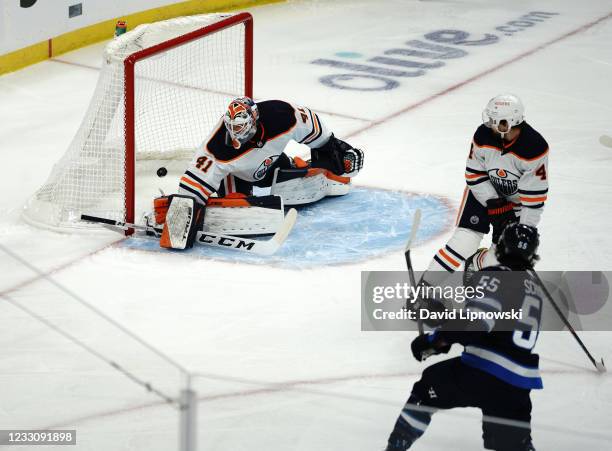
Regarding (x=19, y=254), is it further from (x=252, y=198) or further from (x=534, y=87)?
(x=534, y=87)

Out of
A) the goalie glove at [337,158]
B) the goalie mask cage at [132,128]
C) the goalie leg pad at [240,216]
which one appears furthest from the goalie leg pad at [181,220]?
the goalie glove at [337,158]

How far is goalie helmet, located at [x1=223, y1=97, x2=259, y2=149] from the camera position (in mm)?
4434

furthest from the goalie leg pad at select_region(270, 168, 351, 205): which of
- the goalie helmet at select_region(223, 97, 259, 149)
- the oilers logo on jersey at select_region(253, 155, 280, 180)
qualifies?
the goalie helmet at select_region(223, 97, 259, 149)

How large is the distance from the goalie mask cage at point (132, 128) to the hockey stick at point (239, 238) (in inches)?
3.2

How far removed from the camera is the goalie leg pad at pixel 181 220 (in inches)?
175

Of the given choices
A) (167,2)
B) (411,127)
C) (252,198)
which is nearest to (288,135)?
(252,198)

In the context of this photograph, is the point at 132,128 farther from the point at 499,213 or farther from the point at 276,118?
the point at 499,213

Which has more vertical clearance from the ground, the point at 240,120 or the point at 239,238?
the point at 240,120

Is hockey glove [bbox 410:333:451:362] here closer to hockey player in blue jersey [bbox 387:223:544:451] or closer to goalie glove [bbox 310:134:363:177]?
hockey player in blue jersey [bbox 387:223:544:451]

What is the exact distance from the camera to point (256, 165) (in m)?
4.64

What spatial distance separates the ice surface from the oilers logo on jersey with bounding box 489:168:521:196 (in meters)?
0.50

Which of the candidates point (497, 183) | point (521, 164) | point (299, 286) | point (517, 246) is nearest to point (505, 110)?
point (521, 164)

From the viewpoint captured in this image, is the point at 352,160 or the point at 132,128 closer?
the point at 132,128

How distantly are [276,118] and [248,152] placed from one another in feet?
0.65
